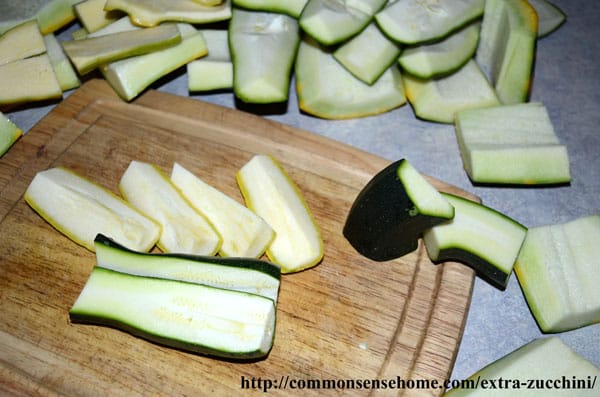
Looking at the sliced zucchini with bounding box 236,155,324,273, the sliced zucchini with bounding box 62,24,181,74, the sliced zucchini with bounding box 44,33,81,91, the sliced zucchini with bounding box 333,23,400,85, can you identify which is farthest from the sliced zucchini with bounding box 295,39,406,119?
the sliced zucchini with bounding box 44,33,81,91

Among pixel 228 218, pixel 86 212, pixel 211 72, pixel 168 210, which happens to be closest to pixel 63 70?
pixel 211 72

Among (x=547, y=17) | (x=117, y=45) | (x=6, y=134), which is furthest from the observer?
(x=547, y=17)

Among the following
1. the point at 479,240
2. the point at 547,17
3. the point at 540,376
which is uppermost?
the point at 547,17

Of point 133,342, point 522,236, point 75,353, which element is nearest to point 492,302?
point 522,236

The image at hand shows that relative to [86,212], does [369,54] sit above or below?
above

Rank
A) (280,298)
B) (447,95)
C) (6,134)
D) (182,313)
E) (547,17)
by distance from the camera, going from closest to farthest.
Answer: (182,313), (280,298), (6,134), (447,95), (547,17)

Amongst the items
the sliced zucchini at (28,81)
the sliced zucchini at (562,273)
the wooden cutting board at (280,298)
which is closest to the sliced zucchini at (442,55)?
the wooden cutting board at (280,298)

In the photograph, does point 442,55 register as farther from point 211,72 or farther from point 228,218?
point 228,218
